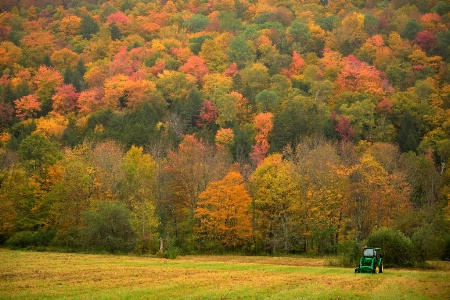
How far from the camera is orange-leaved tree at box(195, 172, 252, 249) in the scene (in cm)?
6975

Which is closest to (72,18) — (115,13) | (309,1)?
(115,13)

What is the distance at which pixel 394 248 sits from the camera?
163 feet

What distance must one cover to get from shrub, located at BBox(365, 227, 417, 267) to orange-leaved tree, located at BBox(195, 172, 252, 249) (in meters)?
22.4

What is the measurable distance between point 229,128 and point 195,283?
8269 cm

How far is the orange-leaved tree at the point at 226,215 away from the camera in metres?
69.8

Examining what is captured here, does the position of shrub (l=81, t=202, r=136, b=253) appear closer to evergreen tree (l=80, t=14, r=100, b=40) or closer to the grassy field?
the grassy field

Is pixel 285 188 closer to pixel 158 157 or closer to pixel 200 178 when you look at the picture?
pixel 200 178

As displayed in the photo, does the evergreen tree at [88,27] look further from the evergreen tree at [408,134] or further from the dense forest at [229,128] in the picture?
the evergreen tree at [408,134]

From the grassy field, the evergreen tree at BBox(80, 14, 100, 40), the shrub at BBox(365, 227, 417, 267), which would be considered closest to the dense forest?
the evergreen tree at BBox(80, 14, 100, 40)

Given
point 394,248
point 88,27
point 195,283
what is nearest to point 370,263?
point 394,248

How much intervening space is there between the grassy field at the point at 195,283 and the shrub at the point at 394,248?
8.63 metres

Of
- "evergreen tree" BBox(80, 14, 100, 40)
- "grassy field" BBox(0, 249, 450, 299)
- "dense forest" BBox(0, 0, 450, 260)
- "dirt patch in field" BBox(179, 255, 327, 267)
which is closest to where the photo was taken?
"grassy field" BBox(0, 249, 450, 299)

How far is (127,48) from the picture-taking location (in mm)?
169500

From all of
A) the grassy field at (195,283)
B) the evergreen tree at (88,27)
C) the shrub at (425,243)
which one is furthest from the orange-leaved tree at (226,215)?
the evergreen tree at (88,27)
